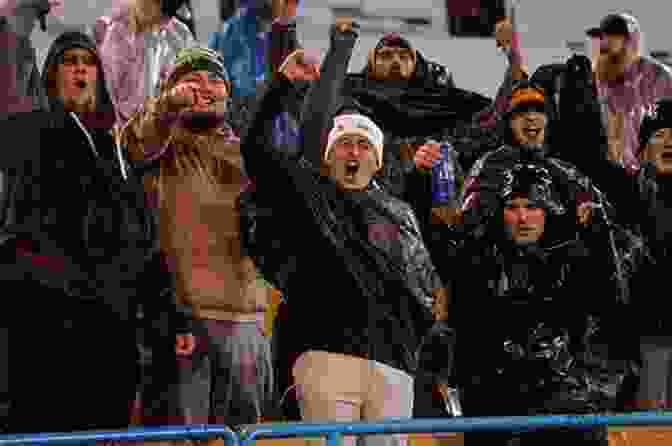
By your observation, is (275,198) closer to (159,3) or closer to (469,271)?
(469,271)

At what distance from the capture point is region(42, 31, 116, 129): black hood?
646 cm

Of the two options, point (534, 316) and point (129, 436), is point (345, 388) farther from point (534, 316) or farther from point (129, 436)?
point (129, 436)

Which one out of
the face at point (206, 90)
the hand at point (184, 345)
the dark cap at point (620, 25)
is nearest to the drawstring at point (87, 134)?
the face at point (206, 90)

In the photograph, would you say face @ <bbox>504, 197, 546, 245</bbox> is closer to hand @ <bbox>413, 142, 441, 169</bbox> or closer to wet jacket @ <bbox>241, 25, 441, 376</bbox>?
wet jacket @ <bbox>241, 25, 441, 376</bbox>

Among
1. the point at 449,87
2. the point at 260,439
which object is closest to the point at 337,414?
the point at 260,439

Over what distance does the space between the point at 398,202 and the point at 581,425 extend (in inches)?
54.5

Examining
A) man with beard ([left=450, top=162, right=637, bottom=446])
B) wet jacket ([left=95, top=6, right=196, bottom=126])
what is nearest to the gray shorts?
man with beard ([left=450, top=162, right=637, bottom=446])

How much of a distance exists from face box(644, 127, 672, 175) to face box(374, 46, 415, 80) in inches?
48.2

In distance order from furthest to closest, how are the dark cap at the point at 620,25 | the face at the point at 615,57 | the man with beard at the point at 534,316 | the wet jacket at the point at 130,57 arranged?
the face at the point at 615,57
the dark cap at the point at 620,25
the wet jacket at the point at 130,57
the man with beard at the point at 534,316

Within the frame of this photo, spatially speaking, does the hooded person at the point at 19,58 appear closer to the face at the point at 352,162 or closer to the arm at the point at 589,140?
the face at the point at 352,162

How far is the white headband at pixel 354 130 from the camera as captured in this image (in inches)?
268

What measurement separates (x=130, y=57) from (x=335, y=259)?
173 centimetres

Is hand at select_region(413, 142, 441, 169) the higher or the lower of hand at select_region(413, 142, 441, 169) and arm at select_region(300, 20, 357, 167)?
the lower

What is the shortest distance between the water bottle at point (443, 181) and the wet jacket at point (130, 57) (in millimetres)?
1205
